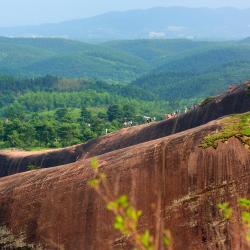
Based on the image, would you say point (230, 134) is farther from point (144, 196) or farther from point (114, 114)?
point (114, 114)

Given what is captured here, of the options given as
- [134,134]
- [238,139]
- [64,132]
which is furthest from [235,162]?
[64,132]

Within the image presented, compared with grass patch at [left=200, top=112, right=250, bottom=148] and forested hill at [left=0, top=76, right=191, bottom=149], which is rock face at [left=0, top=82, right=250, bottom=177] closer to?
grass patch at [left=200, top=112, right=250, bottom=148]

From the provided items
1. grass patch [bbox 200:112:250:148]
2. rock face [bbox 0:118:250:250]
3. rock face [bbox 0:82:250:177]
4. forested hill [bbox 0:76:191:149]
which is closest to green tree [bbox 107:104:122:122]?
forested hill [bbox 0:76:191:149]

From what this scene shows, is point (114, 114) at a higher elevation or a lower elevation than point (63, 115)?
higher

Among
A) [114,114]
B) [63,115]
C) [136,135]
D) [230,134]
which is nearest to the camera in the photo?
[230,134]

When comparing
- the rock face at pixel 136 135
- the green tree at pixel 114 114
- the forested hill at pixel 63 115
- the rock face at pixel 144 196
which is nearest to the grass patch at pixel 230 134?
the rock face at pixel 144 196

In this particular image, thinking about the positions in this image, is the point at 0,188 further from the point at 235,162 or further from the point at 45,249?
the point at 235,162

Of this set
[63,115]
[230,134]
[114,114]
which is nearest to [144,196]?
[230,134]
